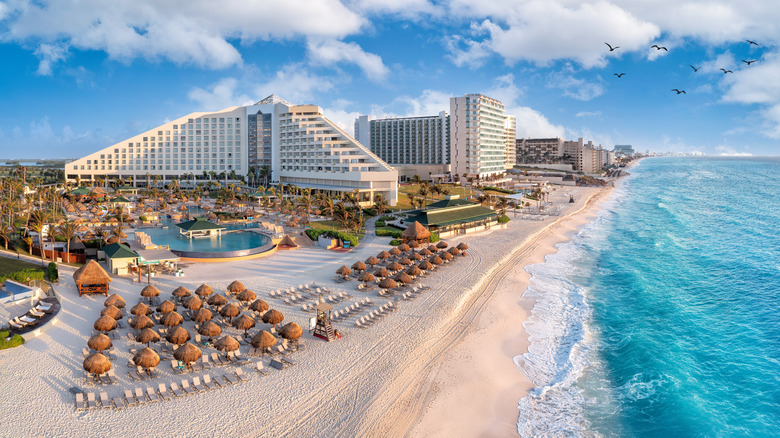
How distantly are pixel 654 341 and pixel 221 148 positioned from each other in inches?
4250

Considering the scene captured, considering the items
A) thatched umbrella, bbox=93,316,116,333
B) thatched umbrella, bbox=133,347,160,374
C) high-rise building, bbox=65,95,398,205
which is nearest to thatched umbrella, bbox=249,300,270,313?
thatched umbrella, bbox=93,316,116,333

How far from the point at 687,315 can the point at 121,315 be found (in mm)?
35010

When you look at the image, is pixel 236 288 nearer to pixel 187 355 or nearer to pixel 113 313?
pixel 113 313

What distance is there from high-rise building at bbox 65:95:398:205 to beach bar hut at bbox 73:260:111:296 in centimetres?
6897

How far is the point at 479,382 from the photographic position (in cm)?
2178

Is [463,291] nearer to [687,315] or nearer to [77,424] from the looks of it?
[687,315]

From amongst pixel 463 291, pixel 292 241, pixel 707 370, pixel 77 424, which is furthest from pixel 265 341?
pixel 292 241

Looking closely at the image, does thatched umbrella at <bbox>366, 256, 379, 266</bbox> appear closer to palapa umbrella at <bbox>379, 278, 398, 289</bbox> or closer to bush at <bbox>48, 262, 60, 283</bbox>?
palapa umbrella at <bbox>379, 278, 398, 289</bbox>

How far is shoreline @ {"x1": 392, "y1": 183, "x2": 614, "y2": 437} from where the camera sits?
18422mm

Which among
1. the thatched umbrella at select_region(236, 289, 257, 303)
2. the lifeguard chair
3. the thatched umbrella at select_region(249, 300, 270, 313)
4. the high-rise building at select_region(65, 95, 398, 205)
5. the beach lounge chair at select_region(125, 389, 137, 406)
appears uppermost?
the high-rise building at select_region(65, 95, 398, 205)

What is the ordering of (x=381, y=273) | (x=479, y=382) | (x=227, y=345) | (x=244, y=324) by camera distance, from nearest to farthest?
(x=227, y=345)
(x=479, y=382)
(x=244, y=324)
(x=381, y=273)

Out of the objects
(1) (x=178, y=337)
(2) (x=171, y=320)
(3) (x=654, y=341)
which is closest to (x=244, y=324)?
(1) (x=178, y=337)

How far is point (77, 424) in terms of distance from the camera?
16.6 meters

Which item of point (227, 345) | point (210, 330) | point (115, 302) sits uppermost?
point (115, 302)
